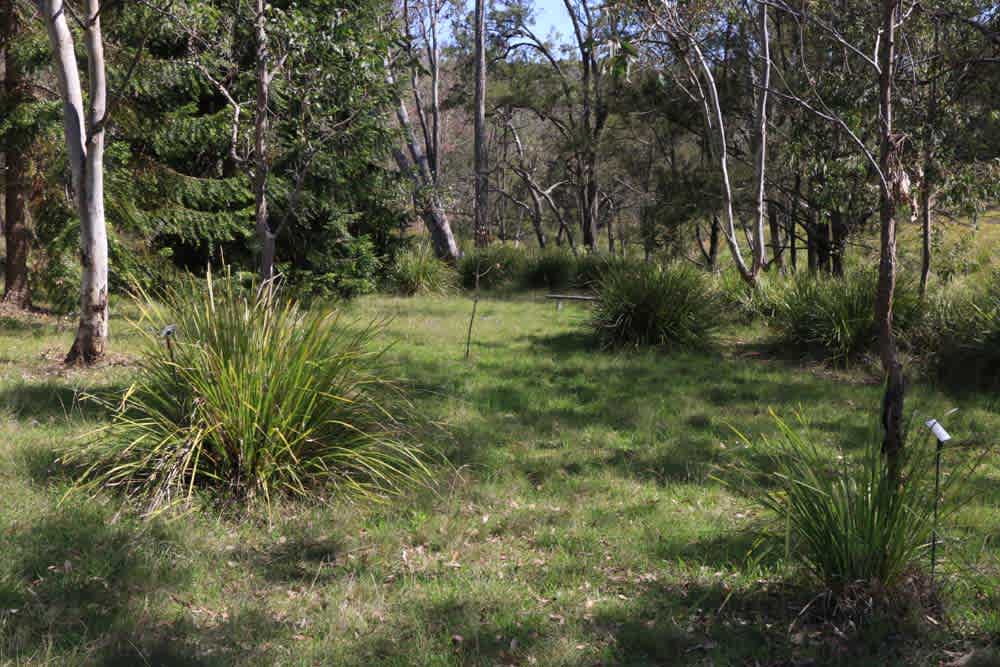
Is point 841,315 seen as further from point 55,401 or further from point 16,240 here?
point 16,240

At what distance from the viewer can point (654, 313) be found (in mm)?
11094

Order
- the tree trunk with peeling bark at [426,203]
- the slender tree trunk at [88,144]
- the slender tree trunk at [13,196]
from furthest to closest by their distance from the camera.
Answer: the tree trunk with peeling bark at [426,203], the slender tree trunk at [13,196], the slender tree trunk at [88,144]

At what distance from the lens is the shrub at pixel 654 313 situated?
11070 millimetres

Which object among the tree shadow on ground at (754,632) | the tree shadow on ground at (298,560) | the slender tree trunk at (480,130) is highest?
the slender tree trunk at (480,130)

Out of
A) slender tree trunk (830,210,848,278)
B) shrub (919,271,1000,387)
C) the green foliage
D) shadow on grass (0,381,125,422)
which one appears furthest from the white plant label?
slender tree trunk (830,210,848,278)

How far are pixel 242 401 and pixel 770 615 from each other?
3.12 metres

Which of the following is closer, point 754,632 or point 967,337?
point 754,632

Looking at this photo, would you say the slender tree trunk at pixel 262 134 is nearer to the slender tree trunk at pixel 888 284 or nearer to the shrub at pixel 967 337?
the slender tree trunk at pixel 888 284

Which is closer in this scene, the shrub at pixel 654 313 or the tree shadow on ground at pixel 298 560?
the tree shadow on ground at pixel 298 560

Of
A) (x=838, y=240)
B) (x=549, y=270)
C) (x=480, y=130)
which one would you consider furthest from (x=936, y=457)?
(x=480, y=130)

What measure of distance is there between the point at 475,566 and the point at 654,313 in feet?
22.7

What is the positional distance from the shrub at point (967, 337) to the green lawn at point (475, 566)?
1406 millimetres

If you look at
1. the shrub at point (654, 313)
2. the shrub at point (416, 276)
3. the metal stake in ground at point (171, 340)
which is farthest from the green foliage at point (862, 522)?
the shrub at point (416, 276)

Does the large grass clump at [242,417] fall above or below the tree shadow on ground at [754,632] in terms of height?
above
